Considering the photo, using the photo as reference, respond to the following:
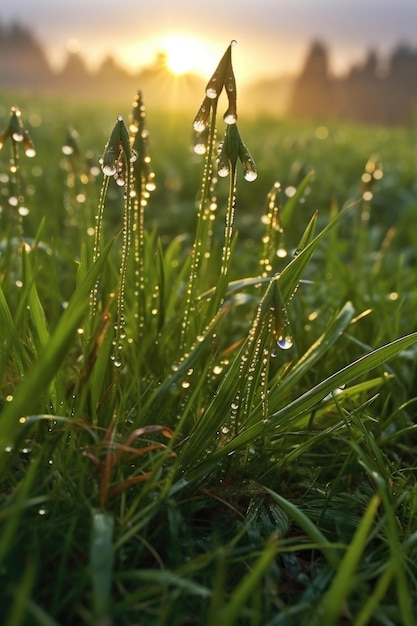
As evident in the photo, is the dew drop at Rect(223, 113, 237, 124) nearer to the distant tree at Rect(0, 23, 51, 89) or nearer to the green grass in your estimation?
the green grass

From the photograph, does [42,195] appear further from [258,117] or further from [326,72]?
[326,72]

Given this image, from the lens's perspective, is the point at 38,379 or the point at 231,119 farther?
the point at 231,119

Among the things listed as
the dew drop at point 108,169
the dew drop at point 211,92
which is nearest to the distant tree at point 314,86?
the dew drop at point 211,92

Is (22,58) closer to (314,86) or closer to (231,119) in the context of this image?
(314,86)

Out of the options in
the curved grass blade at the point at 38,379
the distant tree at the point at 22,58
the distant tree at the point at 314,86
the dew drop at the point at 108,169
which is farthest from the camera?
the distant tree at the point at 22,58

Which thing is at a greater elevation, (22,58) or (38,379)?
(22,58)

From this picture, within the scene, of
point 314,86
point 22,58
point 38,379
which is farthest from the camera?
point 22,58

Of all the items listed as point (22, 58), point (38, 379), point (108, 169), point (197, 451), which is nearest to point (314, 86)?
point (22, 58)

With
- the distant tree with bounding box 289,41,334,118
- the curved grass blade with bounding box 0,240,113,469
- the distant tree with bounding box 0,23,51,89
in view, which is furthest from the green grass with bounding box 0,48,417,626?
the distant tree with bounding box 0,23,51,89

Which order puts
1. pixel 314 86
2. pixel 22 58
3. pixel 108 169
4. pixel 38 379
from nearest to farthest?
pixel 38 379, pixel 108 169, pixel 314 86, pixel 22 58

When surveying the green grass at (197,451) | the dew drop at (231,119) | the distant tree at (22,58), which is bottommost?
the green grass at (197,451)

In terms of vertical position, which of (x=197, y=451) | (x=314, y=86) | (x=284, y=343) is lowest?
(x=197, y=451)

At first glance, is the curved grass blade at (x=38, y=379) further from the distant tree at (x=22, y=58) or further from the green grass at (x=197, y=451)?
the distant tree at (x=22, y=58)
